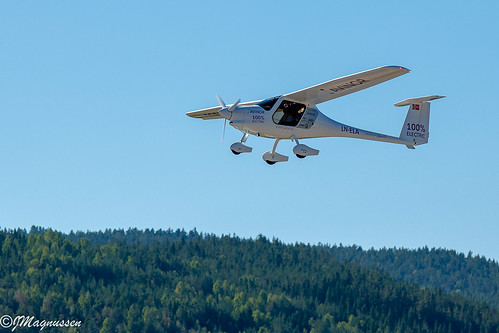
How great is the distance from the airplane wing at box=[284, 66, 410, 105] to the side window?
0.90 ft

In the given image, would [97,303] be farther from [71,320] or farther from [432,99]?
[432,99]

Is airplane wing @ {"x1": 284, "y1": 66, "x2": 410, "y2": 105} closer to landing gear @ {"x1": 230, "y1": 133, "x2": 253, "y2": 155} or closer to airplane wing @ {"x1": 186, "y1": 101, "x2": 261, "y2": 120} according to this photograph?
landing gear @ {"x1": 230, "y1": 133, "x2": 253, "y2": 155}

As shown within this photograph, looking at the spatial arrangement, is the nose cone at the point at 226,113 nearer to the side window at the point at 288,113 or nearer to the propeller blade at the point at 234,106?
the propeller blade at the point at 234,106

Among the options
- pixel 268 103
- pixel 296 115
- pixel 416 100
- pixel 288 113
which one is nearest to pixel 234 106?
pixel 268 103

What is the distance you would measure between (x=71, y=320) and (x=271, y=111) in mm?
148339

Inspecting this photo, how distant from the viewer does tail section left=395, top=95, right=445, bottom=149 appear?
4306cm

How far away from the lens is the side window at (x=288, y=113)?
37406 mm

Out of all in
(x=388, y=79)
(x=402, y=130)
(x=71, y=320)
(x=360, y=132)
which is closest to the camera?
(x=388, y=79)

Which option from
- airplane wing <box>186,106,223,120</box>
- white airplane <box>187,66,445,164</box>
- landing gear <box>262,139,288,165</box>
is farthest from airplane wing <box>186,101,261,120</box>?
landing gear <box>262,139,288,165</box>

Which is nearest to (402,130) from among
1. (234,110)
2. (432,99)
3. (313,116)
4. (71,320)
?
(432,99)

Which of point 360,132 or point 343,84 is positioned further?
point 360,132

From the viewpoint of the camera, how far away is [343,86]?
123 feet

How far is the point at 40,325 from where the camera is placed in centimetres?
18050

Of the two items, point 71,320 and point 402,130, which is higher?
point 402,130
